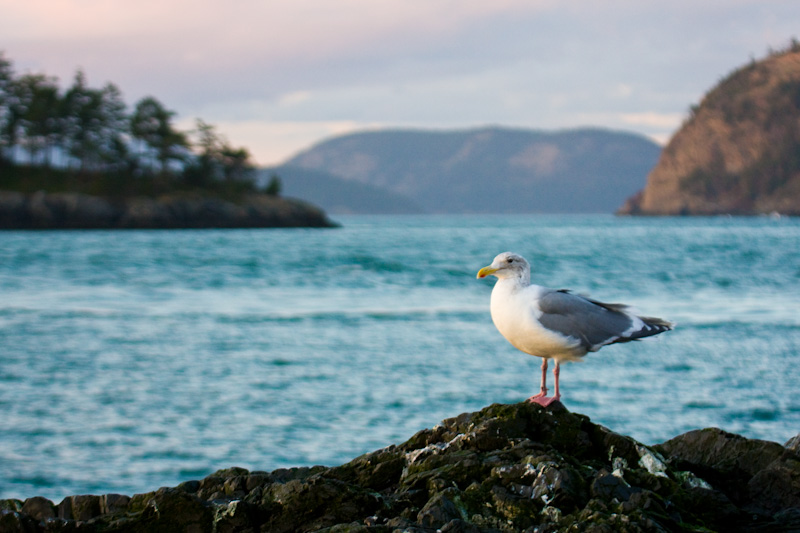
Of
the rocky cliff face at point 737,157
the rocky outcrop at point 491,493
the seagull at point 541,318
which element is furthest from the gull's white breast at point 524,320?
the rocky cliff face at point 737,157

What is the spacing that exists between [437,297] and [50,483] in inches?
876

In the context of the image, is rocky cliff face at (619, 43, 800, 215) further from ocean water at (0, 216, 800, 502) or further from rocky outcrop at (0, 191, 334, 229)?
ocean water at (0, 216, 800, 502)

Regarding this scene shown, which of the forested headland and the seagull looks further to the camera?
the forested headland

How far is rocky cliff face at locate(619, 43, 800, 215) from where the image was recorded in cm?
19088

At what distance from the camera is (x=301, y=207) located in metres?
115

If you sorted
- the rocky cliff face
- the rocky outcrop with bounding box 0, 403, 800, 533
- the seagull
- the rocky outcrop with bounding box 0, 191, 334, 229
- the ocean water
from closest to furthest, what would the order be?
1. the rocky outcrop with bounding box 0, 403, 800, 533
2. the seagull
3. the ocean water
4. the rocky outcrop with bounding box 0, 191, 334, 229
5. the rocky cliff face

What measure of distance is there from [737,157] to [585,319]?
20013cm

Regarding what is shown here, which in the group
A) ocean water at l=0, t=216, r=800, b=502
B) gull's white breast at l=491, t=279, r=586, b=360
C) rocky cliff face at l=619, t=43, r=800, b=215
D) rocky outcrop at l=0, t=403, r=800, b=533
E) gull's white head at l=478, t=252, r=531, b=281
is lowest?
ocean water at l=0, t=216, r=800, b=502

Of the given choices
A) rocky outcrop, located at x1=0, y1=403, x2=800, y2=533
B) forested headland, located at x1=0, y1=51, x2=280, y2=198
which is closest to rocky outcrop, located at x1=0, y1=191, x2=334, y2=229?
forested headland, located at x1=0, y1=51, x2=280, y2=198

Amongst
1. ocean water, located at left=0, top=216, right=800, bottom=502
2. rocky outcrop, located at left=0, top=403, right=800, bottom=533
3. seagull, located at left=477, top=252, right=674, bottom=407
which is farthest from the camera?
ocean water, located at left=0, top=216, right=800, bottom=502

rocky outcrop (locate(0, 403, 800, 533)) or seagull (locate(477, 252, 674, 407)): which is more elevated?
seagull (locate(477, 252, 674, 407))

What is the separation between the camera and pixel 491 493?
5.31m

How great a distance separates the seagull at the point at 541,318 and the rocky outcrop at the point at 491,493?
45 centimetres

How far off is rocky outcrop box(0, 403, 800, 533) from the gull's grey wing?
0.57 meters
